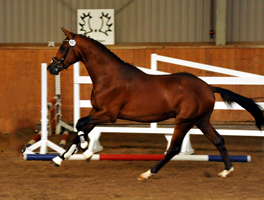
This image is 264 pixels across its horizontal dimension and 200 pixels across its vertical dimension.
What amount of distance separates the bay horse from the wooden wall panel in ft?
12.8

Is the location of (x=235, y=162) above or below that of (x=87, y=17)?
below

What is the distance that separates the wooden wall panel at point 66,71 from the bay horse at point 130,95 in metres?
3.91

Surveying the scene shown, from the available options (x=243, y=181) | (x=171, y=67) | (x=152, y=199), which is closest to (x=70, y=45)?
(x=152, y=199)

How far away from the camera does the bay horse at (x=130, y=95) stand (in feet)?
13.4

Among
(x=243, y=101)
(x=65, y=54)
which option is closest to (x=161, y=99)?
(x=243, y=101)

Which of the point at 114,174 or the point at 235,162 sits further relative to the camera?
the point at 235,162

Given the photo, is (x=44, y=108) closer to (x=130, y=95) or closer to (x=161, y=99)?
(x=130, y=95)

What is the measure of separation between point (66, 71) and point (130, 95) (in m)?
4.25

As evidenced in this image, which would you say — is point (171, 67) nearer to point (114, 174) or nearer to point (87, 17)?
point (87, 17)

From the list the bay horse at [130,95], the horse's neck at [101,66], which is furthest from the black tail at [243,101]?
the horse's neck at [101,66]

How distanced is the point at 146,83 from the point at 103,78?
490mm

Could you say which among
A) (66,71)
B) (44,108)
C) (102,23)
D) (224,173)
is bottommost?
(224,173)

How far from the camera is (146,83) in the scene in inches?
163

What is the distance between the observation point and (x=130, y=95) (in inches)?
162
